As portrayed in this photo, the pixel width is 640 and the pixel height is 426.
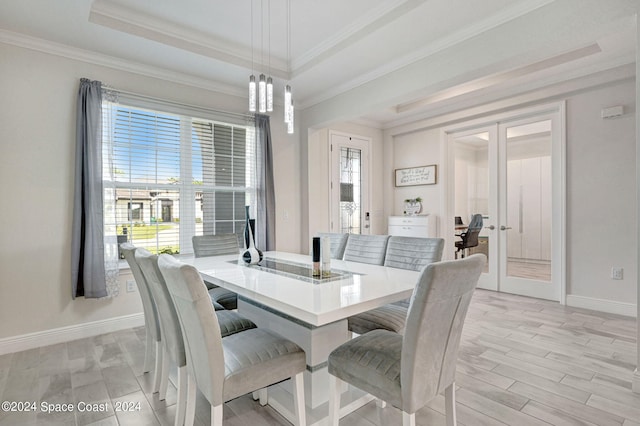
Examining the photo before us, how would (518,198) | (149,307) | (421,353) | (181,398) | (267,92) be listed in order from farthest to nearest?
(518,198) < (267,92) < (149,307) < (181,398) < (421,353)

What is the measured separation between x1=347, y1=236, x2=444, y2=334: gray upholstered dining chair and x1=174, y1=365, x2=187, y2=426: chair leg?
107 centimetres

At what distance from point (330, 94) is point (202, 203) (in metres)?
2.11

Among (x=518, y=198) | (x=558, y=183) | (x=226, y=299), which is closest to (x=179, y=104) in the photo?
(x=226, y=299)

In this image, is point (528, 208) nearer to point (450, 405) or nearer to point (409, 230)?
point (409, 230)

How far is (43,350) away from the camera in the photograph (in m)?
2.80

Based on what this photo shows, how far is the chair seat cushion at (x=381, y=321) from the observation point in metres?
2.12

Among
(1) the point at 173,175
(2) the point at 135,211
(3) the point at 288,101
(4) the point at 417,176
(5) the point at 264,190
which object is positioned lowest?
(2) the point at 135,211

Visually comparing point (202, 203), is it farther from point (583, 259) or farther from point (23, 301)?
point (583, 259)

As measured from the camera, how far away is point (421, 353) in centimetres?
129

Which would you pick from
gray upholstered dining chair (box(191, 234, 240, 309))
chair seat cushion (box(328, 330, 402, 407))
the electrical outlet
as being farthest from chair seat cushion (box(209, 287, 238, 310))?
the electrical outlet

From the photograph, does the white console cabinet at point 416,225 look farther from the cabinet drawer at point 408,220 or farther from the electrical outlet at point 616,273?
the electrical outlet at point 616,273

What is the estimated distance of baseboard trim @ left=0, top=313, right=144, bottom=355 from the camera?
2.78m

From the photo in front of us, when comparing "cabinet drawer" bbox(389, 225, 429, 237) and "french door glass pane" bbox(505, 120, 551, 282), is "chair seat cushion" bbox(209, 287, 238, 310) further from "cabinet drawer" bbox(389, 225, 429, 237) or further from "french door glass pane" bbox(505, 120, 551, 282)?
"french door glass pane" bbox(505, 120, 551, 282)

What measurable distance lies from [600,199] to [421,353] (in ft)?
12.0
